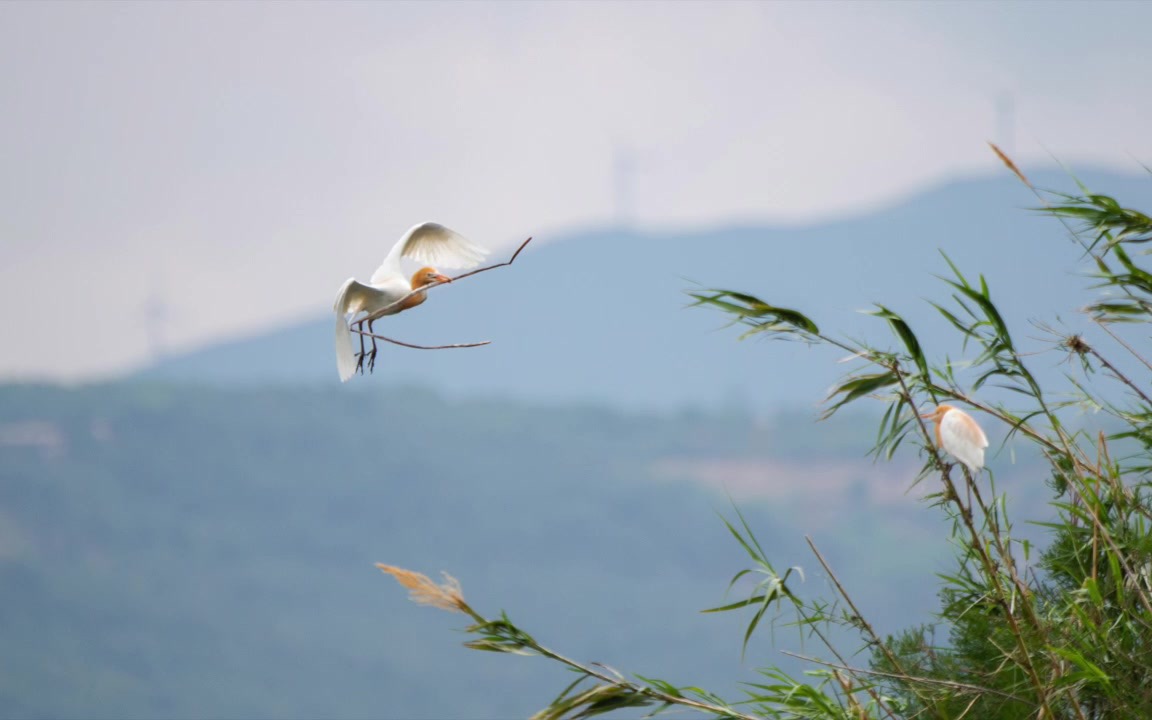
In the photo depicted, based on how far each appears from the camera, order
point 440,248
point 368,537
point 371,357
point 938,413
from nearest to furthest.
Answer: point 371,357 < point 440,248 < point 938,413 < point 368,537

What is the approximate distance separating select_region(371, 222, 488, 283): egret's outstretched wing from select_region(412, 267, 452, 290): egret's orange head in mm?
445

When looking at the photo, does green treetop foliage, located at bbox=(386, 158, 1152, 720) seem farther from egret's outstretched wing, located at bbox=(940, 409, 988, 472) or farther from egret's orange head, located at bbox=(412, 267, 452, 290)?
egret's orange head, located at bbox=(412, 267, 452, 290)

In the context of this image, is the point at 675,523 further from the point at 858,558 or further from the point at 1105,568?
the point at 1105,568

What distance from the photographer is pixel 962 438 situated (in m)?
2.90

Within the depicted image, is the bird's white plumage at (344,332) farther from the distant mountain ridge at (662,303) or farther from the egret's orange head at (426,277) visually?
the distant mountain ridge at (662,303)

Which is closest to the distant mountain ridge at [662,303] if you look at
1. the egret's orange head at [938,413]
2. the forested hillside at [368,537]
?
the forested hillside at [368,537]

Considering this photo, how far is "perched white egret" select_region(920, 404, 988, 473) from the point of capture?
287 cm

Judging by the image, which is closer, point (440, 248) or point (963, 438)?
point (440, 248)

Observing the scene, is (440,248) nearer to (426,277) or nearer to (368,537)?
(426,277)

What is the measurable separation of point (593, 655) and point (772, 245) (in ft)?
142

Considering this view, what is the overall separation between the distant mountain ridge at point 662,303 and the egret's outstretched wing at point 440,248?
71911 mm

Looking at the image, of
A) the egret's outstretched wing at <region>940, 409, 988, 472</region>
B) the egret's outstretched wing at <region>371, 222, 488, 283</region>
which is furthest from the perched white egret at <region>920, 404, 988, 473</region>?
the egret's outstretched wing at <region>371, 222, 488, 283</region>

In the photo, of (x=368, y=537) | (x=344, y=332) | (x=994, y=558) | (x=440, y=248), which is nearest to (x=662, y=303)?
(x=368, y=537)

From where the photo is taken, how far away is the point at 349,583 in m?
Result: 57.2
